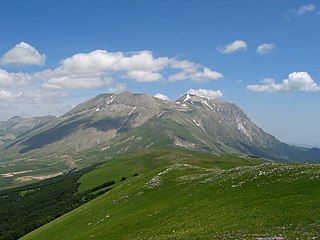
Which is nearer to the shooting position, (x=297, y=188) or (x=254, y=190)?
(x=297, y=188)

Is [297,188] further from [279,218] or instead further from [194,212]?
[194,212]

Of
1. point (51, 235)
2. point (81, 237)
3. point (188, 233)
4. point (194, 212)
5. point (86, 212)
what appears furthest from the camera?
point (86, 212)

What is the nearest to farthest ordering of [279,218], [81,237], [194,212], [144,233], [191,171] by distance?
1. [279,218]
2. [144,233]
3. [194,212]
4. [81,237]
5. [191,171]

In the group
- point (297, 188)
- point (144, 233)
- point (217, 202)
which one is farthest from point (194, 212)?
point (297, 188)

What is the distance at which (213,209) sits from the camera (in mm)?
50469

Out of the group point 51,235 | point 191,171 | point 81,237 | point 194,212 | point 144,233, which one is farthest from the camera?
point 191,171

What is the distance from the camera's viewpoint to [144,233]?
1912 inches

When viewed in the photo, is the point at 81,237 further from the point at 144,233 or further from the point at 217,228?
the point at 217,228

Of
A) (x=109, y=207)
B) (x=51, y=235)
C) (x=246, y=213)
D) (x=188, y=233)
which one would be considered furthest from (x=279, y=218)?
(x=51, y=235)

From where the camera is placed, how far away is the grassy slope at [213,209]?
38062 millimetres

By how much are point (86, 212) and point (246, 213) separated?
4887cm

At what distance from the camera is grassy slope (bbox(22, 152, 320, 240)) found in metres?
38.1

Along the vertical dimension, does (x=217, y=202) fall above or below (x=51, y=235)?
above

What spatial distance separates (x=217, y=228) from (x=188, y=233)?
12.0ft
